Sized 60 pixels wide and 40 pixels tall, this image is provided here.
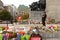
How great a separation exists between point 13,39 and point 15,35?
17cm

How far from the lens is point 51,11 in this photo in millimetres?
24016

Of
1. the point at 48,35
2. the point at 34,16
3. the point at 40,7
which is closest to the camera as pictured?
the point at 48,35

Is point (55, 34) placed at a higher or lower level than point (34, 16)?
higher

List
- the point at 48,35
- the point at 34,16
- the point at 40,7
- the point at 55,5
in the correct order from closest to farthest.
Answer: the point at 48,35
the point at 55,5
the point at 34,16
the point at 40,7

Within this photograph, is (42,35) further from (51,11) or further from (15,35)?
(51,11)

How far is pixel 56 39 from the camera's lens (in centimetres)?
847

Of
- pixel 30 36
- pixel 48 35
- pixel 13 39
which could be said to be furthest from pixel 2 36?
pixel 48 35

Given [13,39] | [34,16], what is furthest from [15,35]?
[34,16]

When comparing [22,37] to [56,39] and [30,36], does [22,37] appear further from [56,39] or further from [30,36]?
[56,39]

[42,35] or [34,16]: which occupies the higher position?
[42,35]

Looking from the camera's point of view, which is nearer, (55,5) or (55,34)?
(55,34)

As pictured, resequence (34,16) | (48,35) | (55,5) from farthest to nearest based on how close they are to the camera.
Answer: (34,16), (55,5), (48,35)

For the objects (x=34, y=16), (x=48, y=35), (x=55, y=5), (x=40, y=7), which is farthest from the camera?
(x=40, y=7)

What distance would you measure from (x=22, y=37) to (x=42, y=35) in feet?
2.20
